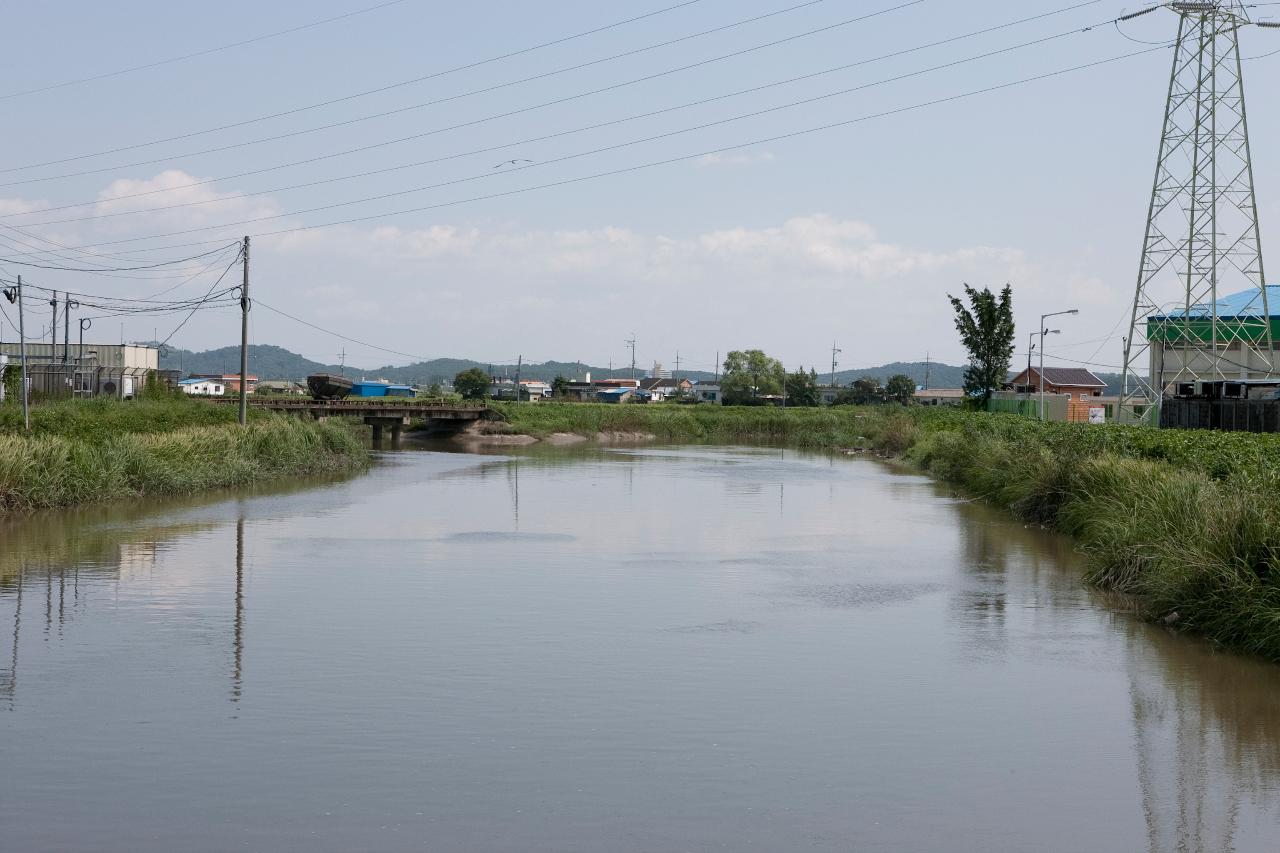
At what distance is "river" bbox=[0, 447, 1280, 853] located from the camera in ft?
32.2

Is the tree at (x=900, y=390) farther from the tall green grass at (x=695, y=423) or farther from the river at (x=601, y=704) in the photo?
the river at (x=601, y=704)

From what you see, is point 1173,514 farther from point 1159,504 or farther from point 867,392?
point 867,392

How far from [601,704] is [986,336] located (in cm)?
6486

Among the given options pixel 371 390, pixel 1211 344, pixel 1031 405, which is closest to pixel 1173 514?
pixel 1211 344

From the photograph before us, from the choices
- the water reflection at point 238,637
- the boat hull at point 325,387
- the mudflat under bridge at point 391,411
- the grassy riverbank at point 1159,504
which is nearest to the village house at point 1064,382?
the mudflat under bridge at point 391,411

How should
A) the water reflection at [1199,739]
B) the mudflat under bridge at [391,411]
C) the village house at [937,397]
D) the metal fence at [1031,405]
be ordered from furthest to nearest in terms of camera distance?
the village house at [937,397]
the mudflat under bridge at [391,411]
the metal fence at [1031,405]
the water reflection at [1199,739]

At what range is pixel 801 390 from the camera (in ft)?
474

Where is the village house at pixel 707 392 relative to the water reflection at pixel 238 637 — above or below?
above

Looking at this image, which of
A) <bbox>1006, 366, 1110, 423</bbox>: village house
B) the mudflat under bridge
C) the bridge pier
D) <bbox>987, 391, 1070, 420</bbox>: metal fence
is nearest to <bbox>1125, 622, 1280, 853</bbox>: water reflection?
<bbox>987, 391, 1070, 420</bbox>: metal fence

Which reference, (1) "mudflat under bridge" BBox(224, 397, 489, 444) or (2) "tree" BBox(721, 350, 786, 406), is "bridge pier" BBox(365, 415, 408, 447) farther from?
(2) "tree" BBox(721, 350, 786, 406)

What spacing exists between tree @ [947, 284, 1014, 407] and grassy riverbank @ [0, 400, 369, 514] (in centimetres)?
3835

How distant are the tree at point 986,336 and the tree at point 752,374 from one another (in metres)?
71.9

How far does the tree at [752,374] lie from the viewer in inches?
5994

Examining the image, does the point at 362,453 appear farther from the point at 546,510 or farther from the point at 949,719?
the point at 949,719
